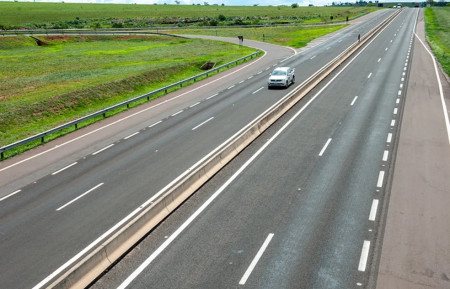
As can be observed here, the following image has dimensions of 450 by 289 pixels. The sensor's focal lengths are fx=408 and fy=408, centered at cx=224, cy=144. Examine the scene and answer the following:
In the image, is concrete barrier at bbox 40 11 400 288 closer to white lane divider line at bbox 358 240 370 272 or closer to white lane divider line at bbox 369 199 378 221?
white lane divider line at bbox 358 240 370 272

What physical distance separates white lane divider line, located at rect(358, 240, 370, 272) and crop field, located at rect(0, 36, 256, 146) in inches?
906

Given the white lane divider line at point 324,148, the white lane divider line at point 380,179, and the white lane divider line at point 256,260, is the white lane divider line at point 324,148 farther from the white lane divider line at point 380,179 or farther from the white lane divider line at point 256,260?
the white lane divider line at point 256,260

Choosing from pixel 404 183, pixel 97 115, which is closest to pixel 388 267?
pixel 404 183

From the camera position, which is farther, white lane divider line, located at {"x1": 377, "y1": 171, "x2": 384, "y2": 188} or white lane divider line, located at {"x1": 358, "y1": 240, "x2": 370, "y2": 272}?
white lane divider line, located at {"x1": 377, "y1": 171, "x2": 384, "y2": 188}

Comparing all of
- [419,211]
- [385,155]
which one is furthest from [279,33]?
[419,211]

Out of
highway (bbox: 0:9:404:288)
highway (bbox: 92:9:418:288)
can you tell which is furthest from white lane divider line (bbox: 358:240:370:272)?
highway (bbox: 0:9:404:288)

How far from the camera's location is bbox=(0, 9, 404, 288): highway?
11758 millimetres

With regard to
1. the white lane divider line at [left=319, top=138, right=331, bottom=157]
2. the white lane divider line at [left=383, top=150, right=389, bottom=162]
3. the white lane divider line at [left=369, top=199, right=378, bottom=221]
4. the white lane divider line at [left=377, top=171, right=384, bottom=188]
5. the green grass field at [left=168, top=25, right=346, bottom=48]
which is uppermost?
the white lane divider line at [left=369, top=199, right=378, bottom=221]

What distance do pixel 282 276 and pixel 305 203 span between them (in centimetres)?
473

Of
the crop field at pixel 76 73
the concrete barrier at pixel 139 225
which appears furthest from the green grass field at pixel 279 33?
the concrete barrier at pixel 139 225

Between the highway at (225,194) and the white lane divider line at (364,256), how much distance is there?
0.54 ft

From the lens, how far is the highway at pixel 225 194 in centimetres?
1176

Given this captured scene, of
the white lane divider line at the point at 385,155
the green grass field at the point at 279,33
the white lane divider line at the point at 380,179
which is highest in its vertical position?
the white lane divider line at the point at 380,179

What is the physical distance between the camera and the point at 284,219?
14.2 metres
